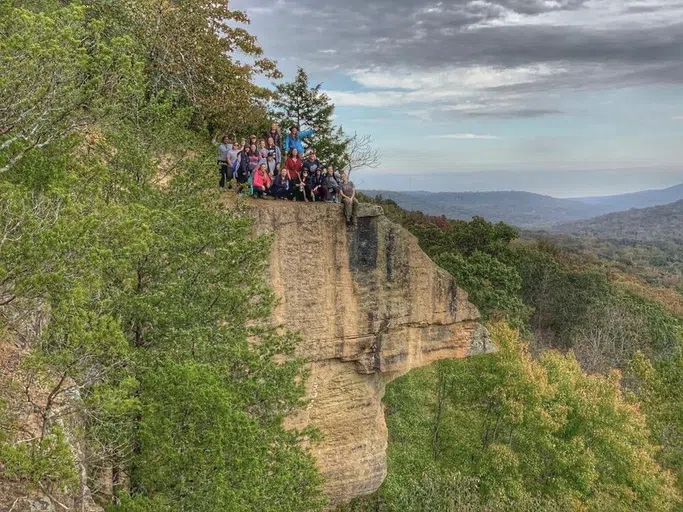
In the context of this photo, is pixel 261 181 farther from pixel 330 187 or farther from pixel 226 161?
pixel 330 187

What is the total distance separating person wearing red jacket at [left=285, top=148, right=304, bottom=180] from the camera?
56.9 feet

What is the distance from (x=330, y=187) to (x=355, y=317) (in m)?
4.99

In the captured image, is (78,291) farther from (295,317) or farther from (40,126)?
(295,317)

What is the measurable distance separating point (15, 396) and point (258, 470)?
420 cm

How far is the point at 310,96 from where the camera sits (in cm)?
2550

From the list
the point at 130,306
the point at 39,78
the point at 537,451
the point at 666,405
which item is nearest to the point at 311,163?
the point at 130,306

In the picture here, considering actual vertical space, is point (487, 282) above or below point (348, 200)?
below

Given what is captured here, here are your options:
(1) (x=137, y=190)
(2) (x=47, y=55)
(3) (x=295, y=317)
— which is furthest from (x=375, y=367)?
(2) (x=47, y=55)

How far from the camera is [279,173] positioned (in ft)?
58.0

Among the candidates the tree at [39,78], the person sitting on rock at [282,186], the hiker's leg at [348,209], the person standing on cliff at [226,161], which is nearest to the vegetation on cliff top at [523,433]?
the hiker's leg at [348,209]

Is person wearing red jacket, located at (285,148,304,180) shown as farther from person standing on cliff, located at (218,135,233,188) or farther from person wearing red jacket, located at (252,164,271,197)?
person standing on cliff, located at (218,135,233,188)

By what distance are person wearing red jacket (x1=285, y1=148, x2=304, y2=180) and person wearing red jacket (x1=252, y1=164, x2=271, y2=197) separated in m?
0.80

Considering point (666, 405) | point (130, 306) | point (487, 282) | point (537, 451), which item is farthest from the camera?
point (487, 282)

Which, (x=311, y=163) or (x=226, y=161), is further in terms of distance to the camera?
(x=311, y=163)
